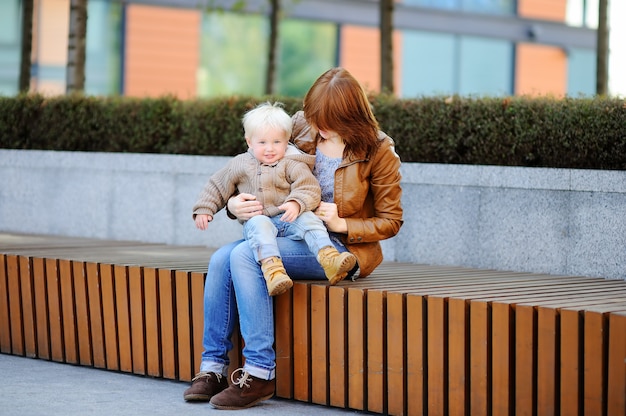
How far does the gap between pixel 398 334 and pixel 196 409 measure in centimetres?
98

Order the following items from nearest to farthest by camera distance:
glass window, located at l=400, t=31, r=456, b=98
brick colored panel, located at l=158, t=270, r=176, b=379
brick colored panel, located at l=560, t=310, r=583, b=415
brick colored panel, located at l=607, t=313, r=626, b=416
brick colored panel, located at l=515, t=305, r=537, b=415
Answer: brick colored panel, located at l=607, t=313, r=626, b=416 < brick colored panel, located at l=560, t=310, r=583, b=415 < brick colored panel, located at l=515, t=305, r=537, b=415 < brick colored panel, located at l=158, t=270, r=176, b=379 < glass window, located at l=400, t=31, r=456, b=98

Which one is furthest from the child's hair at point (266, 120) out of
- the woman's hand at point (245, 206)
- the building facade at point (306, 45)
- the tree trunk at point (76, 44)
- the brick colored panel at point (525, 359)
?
the building facade at point (306, 45)

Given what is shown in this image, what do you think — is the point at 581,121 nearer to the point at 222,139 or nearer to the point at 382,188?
the point at 382,188

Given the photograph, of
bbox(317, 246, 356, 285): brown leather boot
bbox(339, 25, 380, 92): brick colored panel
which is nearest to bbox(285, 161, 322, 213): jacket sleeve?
bbox(317, 246, 356, 285): brown leather boot

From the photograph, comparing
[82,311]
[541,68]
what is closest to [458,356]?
[82,311]

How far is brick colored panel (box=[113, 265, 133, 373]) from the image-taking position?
585cm

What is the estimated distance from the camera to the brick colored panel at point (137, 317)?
578cm

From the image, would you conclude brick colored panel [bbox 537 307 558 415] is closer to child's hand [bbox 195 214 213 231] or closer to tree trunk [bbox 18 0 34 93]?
child's hand [bbox 195 214 213 231]

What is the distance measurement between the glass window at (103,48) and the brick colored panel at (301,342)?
576 inches

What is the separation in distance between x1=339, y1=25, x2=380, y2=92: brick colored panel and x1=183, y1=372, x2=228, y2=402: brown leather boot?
17.0 meters

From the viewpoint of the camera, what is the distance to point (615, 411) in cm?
418

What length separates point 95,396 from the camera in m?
5.31

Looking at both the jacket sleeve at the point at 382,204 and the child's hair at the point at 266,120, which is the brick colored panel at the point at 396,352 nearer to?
the jacket sleeve at the point at 382,204

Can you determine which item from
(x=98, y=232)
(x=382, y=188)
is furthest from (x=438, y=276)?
(x=98, y=232)
